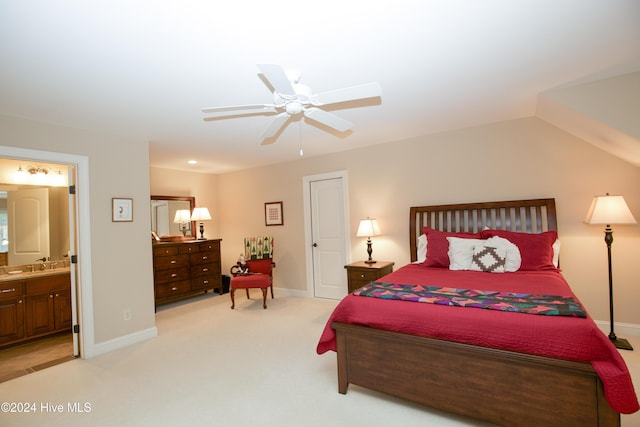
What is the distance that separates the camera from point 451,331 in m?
1.90

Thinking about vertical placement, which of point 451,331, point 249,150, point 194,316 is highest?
point 249,150

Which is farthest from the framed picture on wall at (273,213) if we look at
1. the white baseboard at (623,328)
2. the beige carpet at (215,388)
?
the white baseboard at (623,328)

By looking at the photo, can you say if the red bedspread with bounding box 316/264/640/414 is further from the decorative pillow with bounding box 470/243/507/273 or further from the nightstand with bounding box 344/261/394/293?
the nightstand with bounding box 344/261/394/293

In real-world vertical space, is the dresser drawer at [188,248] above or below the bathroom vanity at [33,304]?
above

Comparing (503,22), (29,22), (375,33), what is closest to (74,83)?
(29,22)

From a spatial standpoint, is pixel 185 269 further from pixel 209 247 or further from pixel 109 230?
pixel 109 230

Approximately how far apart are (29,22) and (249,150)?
296 centimetres

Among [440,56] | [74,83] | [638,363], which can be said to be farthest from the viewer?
[638,363]

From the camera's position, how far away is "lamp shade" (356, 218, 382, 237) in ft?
14.0

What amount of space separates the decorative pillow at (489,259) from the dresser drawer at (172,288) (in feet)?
14.5

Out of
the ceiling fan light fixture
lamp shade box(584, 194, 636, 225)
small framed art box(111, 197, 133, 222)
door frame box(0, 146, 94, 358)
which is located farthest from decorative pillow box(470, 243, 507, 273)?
door frame box(0, 146, 94, 358)

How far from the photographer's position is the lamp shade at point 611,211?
2.77 m

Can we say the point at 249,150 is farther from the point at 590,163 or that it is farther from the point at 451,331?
the point at 590,163

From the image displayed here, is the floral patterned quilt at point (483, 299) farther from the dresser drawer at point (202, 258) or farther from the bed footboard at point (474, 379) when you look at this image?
the dresser drawer at point (202, 258)
